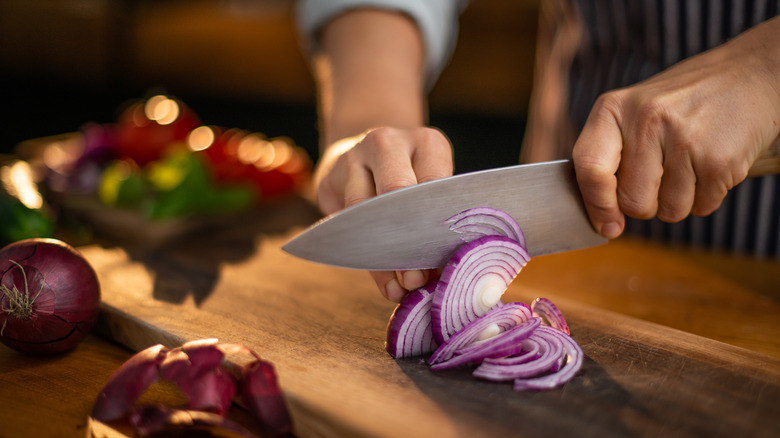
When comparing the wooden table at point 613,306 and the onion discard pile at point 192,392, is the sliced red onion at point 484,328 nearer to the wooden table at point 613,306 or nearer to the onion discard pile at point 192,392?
the wooden table at point 613,306

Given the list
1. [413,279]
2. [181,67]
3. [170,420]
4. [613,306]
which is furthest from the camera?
[181,67]

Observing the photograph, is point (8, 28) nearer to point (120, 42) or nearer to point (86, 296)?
point (120, 42)

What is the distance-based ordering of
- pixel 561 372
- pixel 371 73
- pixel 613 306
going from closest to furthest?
pixel 561 372 → pixel 613 306 → pixel 371 73

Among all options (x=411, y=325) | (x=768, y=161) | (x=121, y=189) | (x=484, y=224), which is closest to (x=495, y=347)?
(x=411, y=325)

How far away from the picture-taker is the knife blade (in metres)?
1.12

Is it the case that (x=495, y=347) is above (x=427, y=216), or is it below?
below

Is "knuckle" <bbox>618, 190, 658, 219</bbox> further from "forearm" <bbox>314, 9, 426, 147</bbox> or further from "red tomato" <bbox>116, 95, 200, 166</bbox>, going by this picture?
"red tomato" <bbox>116, 95, 200, 166</bbox>

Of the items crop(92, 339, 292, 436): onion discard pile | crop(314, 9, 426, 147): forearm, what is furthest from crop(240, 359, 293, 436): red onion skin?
crop(314, 9, 426, 147): forearm


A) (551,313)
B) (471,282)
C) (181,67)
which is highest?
(471,282)

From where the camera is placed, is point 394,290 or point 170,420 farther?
point 394,290

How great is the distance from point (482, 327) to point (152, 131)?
1706mm

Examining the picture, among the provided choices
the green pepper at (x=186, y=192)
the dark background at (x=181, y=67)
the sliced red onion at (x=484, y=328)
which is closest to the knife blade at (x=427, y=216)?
the sliced red onion at (x=484, y=328)

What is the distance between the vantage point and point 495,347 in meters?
1.04

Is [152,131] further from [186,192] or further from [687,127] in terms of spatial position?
[687,127]
